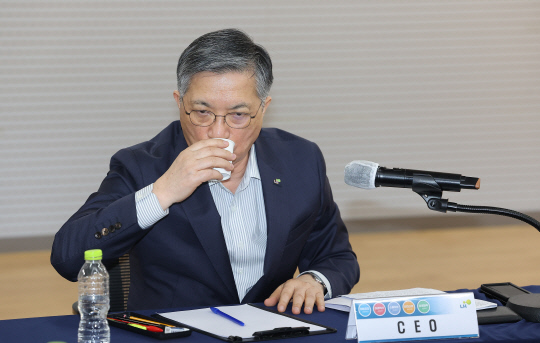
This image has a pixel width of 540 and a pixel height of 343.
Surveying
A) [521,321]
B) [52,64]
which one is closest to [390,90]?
[52,64]

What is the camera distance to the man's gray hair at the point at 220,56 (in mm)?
1974

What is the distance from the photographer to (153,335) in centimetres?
150

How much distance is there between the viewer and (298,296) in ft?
5.84

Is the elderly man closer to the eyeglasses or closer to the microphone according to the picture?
the eyeglasses

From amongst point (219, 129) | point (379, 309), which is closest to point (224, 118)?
point (219, 129)

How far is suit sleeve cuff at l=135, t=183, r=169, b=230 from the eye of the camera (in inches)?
69.2

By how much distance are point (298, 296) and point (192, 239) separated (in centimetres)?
42

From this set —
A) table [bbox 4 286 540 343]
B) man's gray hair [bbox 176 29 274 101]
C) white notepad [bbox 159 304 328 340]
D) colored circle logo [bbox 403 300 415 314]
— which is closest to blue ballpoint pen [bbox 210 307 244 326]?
white notepad [bbox 159 304 328 340]

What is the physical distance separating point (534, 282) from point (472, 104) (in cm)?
176

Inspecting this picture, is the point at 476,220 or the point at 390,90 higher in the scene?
the point at 390,90

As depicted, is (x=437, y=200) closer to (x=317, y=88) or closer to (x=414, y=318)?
(x=414, y=318)

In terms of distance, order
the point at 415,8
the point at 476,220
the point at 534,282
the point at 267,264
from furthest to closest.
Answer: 1. the point at 476,220
2. the point at 415,8
3. the point at 534,282
4. the point at 267,264

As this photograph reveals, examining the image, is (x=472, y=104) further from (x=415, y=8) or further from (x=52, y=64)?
(x=52, y=64)

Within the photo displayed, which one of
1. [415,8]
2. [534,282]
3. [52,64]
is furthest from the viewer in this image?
[415,8]
